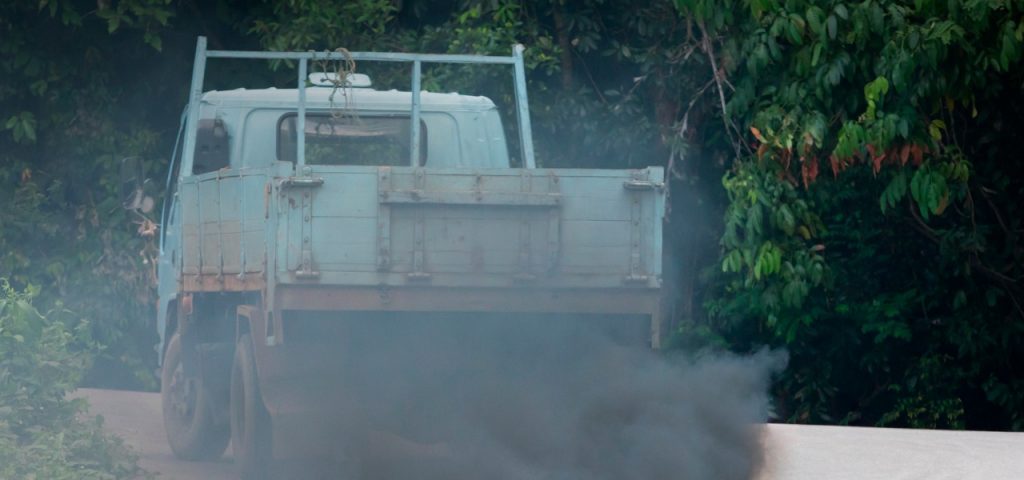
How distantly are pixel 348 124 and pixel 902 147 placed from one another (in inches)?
141

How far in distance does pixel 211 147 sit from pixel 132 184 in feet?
2.67

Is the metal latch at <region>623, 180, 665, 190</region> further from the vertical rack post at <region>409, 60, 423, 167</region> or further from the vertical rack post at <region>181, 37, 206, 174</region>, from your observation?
the vertical rack post at <region>181, 37, 206, 174</region>

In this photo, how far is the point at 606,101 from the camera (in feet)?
48.8

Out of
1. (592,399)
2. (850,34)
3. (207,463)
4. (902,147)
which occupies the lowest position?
(207,463)

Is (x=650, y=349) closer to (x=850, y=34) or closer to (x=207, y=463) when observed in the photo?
(x=850, y=34)

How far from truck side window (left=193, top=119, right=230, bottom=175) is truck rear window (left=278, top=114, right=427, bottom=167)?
0.36 m

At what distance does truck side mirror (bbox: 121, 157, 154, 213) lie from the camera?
10.8m

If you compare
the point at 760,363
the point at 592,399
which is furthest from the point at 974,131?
the point at 592,399

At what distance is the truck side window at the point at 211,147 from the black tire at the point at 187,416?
1318mm

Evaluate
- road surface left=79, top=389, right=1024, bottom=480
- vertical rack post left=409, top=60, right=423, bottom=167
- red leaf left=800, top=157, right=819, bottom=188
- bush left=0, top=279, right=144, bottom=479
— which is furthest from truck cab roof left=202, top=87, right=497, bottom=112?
road surface left=79, top=389, right=1024, bottom=480

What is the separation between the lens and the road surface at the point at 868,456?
8.77m

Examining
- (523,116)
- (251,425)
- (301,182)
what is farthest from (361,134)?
(301,182)

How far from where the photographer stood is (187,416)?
1127 centimetres

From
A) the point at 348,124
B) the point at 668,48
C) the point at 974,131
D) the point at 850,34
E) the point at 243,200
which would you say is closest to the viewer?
the point at 243,200
